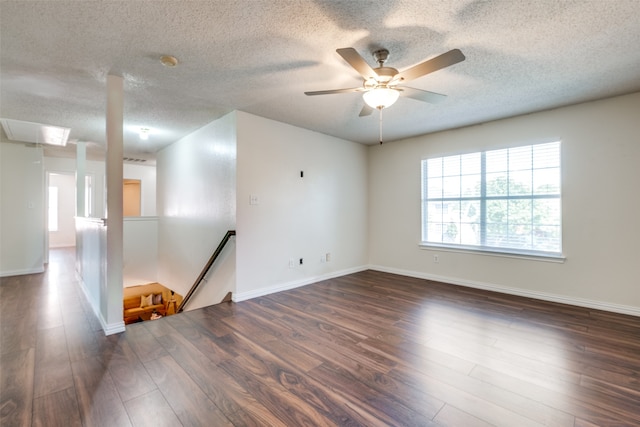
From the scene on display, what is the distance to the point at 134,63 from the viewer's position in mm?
2457

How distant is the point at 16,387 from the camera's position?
73.5 inches

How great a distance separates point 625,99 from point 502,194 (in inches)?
61.9

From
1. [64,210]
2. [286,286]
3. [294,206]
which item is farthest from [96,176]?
[286,286]

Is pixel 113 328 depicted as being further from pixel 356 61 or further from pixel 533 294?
pixel 533 294

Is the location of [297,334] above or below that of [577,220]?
below

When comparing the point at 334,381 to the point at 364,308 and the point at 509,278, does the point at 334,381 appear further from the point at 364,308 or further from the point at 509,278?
the point at 509,278

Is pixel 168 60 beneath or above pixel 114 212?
above

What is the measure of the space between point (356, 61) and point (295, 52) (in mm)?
651

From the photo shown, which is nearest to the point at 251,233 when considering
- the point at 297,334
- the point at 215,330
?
the point at 215,330

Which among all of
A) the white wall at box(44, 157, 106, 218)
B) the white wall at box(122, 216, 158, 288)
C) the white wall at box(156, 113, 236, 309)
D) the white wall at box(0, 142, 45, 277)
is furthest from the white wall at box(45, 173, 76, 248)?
the white wall at box(156, 113, 236, 309)

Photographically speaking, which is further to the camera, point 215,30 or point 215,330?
point 215,330

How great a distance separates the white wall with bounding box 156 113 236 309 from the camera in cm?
385

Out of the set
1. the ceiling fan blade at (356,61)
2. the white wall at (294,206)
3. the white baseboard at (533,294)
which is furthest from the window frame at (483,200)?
the ceiling fan blade at (356,61)

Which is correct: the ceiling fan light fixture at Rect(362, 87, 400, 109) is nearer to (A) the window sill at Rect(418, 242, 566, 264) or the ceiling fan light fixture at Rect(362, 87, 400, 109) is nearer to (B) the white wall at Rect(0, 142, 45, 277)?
(A) the window sill at Rect(418, 242, 566, 264)
